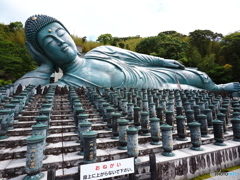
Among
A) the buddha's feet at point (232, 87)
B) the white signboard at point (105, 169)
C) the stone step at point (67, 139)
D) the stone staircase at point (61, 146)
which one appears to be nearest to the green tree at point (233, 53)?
the buddha's feet at point (232, 87)

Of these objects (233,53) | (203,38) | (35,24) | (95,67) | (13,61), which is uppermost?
(203,38)

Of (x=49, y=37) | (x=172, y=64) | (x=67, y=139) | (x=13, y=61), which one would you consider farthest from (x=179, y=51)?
(x=67, y=139)

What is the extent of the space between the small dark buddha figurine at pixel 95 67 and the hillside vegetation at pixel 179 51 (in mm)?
8325

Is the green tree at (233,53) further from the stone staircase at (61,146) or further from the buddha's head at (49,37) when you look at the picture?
the buddha's head at (49,37)

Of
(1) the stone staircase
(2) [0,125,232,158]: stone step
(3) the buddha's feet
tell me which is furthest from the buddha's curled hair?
(3) the buddha's feet

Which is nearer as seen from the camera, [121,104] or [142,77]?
[121,104]

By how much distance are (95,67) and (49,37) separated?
7.87 ft

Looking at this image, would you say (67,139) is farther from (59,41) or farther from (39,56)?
(39,56)

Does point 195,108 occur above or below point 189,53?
below

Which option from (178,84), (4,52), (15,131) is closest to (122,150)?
(15,131)

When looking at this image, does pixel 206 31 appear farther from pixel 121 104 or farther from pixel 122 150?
pixel 122 150

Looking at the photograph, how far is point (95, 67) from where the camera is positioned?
7703 mm

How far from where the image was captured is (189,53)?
24969mm

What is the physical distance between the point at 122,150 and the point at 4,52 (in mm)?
15122
